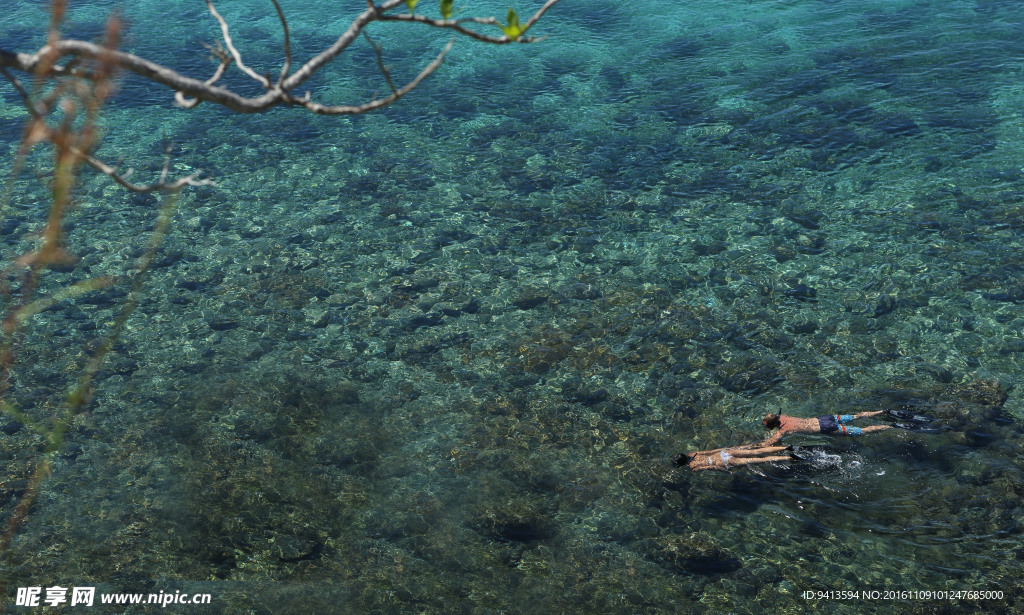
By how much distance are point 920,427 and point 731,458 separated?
2.60 m

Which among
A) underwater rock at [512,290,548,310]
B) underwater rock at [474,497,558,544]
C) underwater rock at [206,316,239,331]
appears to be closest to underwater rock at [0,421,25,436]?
underwater rock at [206,316,239,331]

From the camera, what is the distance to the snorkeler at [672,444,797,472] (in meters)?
10.4

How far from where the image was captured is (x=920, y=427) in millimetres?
10688

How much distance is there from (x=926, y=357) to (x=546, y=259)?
6.42 m

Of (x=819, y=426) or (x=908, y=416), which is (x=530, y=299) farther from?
(x=908, y=416)

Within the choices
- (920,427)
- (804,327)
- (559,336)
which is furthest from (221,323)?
(920,427)

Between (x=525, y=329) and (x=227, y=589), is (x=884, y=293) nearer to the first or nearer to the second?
(x=525, y=329)

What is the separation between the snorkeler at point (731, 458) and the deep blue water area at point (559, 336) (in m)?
0.18

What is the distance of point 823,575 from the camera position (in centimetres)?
915

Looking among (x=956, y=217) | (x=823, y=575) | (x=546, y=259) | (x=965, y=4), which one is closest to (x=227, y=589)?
(x=823, y=575)

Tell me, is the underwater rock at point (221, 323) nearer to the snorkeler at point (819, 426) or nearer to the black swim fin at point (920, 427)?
the snorkeler at point (819, 426)

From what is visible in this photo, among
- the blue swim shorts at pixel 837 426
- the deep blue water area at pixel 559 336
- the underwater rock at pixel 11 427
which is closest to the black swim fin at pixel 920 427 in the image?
the deep blue water area at pixel 559 336

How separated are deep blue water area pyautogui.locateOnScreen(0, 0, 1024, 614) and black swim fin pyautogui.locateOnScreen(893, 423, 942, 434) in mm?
245

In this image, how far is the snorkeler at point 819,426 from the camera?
1070 cm
